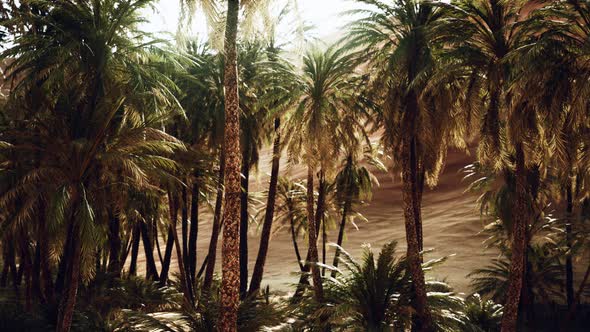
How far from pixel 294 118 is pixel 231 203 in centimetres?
823

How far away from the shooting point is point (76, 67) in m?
18.0

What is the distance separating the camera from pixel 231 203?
13117mm

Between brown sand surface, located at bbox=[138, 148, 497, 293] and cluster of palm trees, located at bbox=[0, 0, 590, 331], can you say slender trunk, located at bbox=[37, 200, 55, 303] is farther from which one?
brown sand surface, located at bbox=[138, 148, 497, 293]

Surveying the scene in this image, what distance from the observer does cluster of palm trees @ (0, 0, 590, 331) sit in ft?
46.1

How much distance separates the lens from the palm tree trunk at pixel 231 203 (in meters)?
12.9

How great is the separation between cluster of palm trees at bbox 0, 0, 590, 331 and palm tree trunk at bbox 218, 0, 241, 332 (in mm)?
39

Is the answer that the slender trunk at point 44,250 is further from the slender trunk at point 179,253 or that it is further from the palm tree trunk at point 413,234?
the palm tree trunk at point 413,234

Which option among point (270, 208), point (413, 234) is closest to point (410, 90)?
point (413, 234)

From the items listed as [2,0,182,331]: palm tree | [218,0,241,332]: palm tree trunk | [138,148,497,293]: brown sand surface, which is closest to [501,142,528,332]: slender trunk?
[218,0,241,332]: palm tree trunk

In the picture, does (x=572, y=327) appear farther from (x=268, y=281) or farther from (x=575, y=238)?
(x=268, y=281)

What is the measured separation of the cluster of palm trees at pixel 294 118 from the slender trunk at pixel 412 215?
0.16ft

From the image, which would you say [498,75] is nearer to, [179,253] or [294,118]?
[294,118]

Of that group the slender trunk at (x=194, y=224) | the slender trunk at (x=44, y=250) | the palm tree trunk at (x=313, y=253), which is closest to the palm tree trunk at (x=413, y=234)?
the palm tree trunk at (x=313, y=253)

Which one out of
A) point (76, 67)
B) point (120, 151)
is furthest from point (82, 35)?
point (120, 151)
